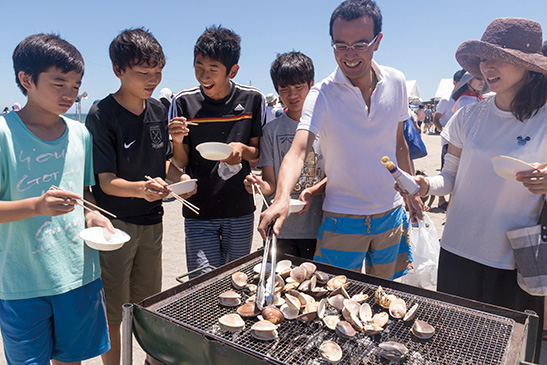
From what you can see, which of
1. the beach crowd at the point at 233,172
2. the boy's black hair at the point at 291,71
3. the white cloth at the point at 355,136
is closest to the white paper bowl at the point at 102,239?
the beach crowd at the point at 233,172

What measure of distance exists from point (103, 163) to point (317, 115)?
1255 millimetres

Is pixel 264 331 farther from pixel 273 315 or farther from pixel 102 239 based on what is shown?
pixel 102 239

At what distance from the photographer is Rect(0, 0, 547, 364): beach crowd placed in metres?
1.76

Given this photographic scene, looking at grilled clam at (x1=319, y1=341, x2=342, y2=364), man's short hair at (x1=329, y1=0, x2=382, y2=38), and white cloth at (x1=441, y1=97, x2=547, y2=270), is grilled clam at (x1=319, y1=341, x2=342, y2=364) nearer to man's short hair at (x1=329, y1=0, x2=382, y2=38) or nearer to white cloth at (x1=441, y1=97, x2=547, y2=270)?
white cloth at (x1=441, y1=97, x2=547, y2=270)

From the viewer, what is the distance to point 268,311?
146cm

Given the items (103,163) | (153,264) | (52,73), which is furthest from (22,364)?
(52,73)

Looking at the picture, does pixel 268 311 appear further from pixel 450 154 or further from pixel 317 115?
pixel 450 154

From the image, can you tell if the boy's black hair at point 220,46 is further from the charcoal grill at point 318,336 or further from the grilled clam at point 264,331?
the grilled clam at point 264,331

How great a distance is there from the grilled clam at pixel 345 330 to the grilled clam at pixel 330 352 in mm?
87

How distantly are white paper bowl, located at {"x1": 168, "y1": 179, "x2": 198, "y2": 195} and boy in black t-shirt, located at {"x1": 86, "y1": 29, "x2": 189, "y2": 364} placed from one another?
0.16 ft

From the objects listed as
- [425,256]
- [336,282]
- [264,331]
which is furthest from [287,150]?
[425,256]

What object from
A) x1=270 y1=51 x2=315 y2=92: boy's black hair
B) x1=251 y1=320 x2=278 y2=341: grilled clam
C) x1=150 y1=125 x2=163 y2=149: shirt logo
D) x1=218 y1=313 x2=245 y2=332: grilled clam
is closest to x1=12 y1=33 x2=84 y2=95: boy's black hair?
x1=150 y1=125 x2=163 y2=149: shirt logo

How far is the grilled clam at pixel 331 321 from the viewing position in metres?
1.45

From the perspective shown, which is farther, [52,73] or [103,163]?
[103,163]
